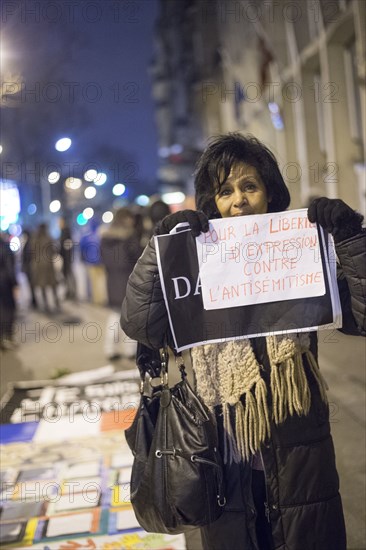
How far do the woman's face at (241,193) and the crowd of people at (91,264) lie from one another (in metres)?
4.49

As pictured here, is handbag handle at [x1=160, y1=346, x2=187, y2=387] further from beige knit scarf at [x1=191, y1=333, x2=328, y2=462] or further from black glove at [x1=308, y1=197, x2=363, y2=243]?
black glove at [x1=308, y1=197, x2=363, y2=243]

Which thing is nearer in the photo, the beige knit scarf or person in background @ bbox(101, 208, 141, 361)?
the beige knit scarf

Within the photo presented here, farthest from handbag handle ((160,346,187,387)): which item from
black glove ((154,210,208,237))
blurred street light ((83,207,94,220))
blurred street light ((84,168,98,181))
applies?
blurred street light ((83,207,94,220))

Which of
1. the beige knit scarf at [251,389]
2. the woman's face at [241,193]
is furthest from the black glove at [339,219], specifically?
the beige knit scarf at [251,389]

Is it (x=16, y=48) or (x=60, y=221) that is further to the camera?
(x=60, y=221)

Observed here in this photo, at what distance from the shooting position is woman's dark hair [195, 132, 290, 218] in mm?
2311

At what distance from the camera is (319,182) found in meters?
14.7

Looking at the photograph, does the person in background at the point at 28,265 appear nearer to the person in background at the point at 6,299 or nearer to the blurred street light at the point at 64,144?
the person in background at the point at 6,299

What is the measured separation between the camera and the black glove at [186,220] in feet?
7.14

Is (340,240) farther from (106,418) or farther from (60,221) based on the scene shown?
(60,221)

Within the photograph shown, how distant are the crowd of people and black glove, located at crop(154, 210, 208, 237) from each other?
4.62m

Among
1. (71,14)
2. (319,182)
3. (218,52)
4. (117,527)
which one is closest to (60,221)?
(319,182)

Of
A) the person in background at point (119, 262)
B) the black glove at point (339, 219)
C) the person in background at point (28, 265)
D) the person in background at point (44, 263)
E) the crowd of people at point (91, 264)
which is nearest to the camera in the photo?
the black glove at point (339, 219)

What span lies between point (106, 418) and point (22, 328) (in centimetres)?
720
